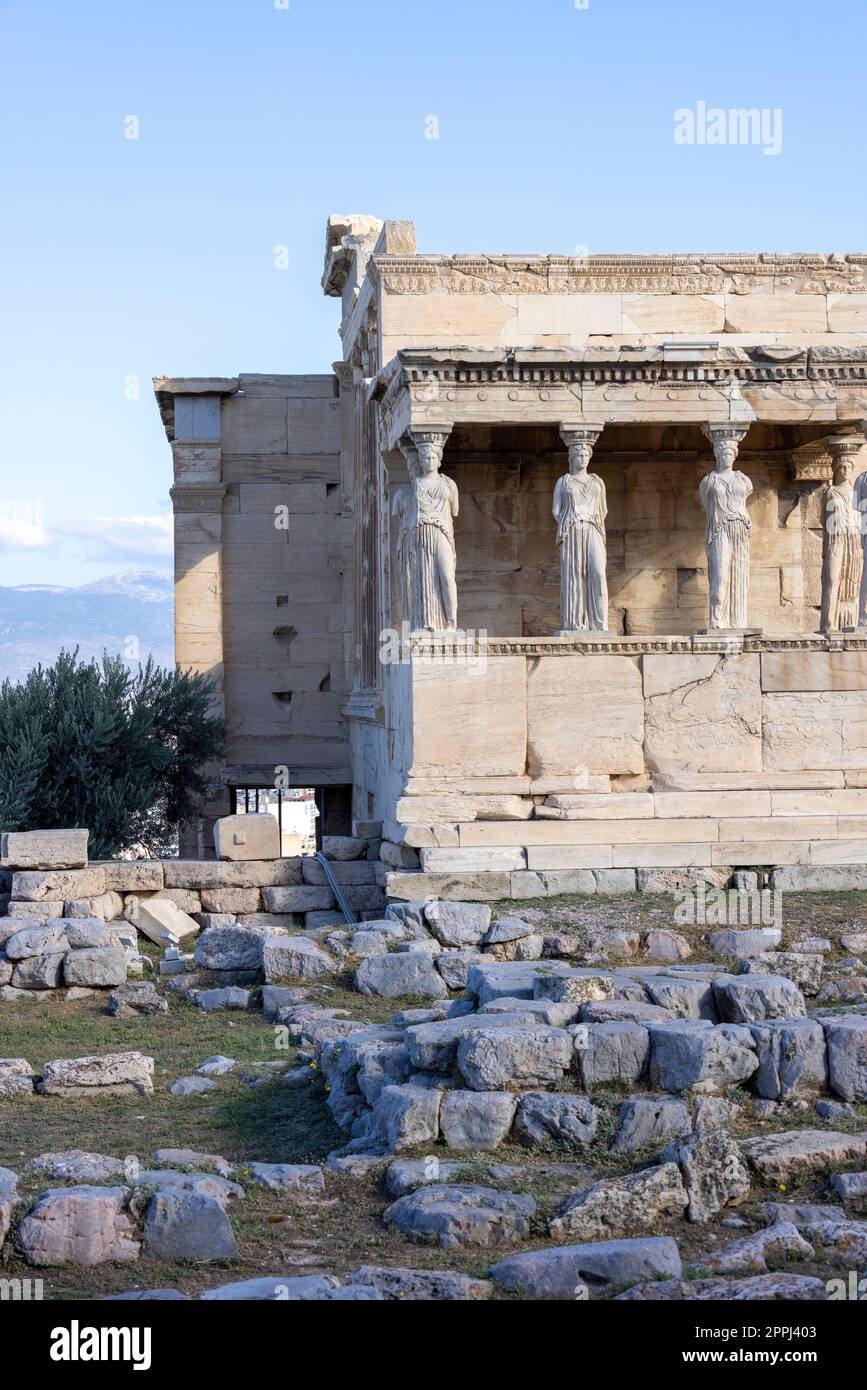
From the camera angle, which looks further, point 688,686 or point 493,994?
point 688,686

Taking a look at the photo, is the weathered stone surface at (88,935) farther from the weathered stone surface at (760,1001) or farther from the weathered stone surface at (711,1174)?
the weathered stone surface at (711,1174)

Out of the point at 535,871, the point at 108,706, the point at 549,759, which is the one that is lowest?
the point at 535,871

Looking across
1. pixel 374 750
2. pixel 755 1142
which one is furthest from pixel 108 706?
pixel 755 1142

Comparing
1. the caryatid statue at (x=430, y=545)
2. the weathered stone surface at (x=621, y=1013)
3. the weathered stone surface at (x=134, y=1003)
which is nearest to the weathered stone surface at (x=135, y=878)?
the weathered stone surface at (x=134, y=1003)

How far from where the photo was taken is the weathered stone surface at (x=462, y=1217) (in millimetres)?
6281

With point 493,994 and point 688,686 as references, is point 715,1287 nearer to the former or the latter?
point 493,994

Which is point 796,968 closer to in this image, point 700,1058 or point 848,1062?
point 848,1062

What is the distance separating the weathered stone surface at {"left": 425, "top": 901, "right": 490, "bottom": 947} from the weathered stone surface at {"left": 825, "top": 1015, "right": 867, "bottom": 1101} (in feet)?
14.0

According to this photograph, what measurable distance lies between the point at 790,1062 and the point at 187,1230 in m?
3.23

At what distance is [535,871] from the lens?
43.2 ft

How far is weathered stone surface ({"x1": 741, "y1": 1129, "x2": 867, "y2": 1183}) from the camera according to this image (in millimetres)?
6930

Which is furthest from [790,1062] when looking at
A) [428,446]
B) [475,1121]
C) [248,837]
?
[428,446]

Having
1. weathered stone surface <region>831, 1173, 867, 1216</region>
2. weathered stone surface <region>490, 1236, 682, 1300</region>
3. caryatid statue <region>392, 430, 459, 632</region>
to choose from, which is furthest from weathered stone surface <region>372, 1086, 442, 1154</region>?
caryatid statue <region>392, 430, 459, 632</region>
